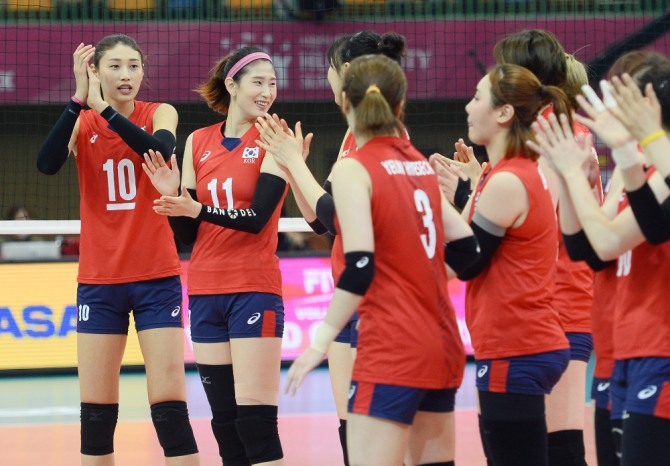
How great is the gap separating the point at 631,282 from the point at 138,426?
15.9 ft

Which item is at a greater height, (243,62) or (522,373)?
(243,62)

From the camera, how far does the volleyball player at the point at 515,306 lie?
349cm

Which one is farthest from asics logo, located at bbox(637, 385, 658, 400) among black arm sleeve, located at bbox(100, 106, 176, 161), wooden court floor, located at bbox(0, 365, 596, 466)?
wooden court floor, located at bbox(0, 365, 596, 466)

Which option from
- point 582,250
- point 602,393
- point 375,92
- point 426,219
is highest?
point 375,92

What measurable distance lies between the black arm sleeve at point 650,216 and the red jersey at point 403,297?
2.13ft

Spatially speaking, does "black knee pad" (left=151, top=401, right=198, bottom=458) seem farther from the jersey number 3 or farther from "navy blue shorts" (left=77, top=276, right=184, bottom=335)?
the jersey number 3

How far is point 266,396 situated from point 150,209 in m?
1.05

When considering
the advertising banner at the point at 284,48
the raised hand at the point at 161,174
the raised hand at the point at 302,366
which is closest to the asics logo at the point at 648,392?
the raised hand at the point at 302,366

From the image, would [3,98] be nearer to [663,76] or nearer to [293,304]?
[293,304]

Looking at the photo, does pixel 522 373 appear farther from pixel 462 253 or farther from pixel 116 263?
pixel 116 263

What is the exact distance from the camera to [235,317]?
4625mm

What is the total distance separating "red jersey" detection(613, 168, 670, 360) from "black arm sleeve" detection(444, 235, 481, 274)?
48 cm

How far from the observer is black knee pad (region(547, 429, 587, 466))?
4043 millimetres

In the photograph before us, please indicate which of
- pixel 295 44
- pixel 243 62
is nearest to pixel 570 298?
pixel 243 62
